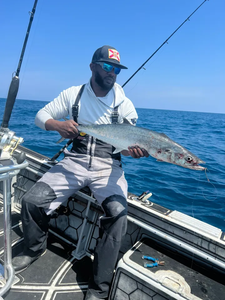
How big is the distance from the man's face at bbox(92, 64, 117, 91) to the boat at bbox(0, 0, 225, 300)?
122cm

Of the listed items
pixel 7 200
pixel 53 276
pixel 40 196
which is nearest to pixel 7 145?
pixel 7 200

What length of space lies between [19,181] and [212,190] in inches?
232

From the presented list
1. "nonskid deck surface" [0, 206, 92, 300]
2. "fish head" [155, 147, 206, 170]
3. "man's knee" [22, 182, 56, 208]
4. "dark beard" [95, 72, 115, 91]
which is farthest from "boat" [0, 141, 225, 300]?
"dark beard" [95, 72, 115, 91]

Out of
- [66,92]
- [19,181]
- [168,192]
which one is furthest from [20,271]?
[168,192]

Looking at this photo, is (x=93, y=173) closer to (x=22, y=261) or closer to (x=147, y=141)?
(x=147, y=141)

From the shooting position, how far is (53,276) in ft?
9.82

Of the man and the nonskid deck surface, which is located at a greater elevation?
the man

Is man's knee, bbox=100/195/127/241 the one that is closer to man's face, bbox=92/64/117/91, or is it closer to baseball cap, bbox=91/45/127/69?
man's face, bbox=92/64/117/91

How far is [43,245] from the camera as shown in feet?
10.5

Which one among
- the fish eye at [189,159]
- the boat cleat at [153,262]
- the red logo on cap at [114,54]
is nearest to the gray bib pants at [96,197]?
the boat cleat at [153,262]

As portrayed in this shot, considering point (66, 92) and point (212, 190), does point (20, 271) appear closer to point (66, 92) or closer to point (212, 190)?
point (66, 92)

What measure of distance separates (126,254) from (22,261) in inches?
54.9

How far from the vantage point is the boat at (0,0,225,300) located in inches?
87.6

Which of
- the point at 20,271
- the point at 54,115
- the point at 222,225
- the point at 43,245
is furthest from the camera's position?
the point at 222,225
